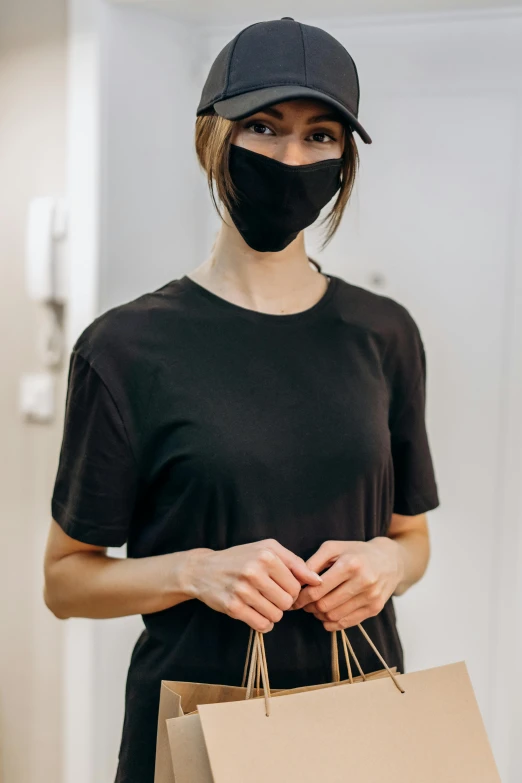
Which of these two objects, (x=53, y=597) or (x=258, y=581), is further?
(x=53, y=597)

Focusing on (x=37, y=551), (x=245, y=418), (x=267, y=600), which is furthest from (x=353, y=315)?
(x=37, y=551)

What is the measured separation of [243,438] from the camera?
991 mm

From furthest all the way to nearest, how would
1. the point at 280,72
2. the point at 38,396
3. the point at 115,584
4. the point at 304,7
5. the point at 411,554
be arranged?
the point at 38,396 → the point at 304,7 → the point at 411,554 → the point at 115,584 → the point at 280,72

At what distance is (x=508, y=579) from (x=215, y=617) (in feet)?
2.76

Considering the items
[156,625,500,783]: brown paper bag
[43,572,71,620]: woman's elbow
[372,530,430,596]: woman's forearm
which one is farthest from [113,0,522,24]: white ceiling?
[156,625,500,783]: brown paper bag

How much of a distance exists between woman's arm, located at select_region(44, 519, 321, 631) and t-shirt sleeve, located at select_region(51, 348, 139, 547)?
2.0 inches

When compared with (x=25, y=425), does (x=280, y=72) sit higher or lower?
higher

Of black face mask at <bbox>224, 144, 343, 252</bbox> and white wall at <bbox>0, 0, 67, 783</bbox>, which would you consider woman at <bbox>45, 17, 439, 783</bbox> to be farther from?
white wall at <bbox>0, 0, 67, 783</bbox>

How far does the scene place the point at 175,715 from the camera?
89cm

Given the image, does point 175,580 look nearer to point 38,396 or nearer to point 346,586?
point 346,586

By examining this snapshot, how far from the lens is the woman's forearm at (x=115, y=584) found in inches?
39.4

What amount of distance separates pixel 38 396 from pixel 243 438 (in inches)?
35.8

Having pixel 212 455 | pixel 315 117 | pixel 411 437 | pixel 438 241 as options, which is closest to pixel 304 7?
pixel 438 241

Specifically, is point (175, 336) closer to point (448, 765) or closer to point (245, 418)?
point (245, 418)
